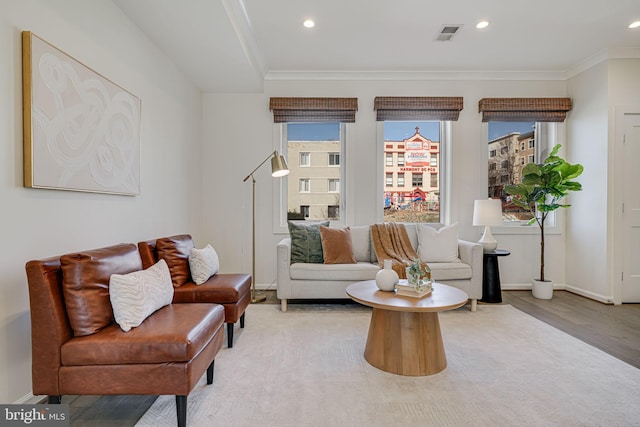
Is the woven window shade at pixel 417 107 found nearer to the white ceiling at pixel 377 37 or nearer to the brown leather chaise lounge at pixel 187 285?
the white ceiling at pixel 377 37

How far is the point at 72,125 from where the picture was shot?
6.77 feet

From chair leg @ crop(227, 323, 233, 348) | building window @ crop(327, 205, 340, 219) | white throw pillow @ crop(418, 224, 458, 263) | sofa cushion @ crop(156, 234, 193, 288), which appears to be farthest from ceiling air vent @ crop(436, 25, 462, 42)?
chair leg @ crop(227, 323, 233, 348)

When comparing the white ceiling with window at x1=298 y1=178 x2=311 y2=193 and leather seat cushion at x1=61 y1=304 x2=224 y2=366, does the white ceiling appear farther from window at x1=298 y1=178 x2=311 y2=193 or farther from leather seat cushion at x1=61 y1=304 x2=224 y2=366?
leather seat cushion at x1=61 y1=304 x2=224 y2=366

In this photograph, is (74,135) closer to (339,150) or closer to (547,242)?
(339,150)

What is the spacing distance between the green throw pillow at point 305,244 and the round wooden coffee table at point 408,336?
143cm

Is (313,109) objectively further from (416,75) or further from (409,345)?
(409,345)

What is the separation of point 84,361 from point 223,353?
109cm

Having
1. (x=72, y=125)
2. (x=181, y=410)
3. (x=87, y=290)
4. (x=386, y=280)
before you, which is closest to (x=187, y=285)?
(x=87, y=290)

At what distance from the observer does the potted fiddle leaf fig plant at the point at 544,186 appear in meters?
3.96

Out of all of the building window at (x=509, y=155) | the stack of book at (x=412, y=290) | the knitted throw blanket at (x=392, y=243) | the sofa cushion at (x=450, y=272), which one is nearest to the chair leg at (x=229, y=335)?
the stack of book at (x=412, y=290)

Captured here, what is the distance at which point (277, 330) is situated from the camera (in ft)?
9.94

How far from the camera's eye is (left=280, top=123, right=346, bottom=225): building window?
4.64 metres

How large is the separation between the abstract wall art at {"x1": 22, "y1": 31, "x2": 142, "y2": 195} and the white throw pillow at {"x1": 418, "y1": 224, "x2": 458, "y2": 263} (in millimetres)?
3047

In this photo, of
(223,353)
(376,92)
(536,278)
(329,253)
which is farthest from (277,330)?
(536,278)
